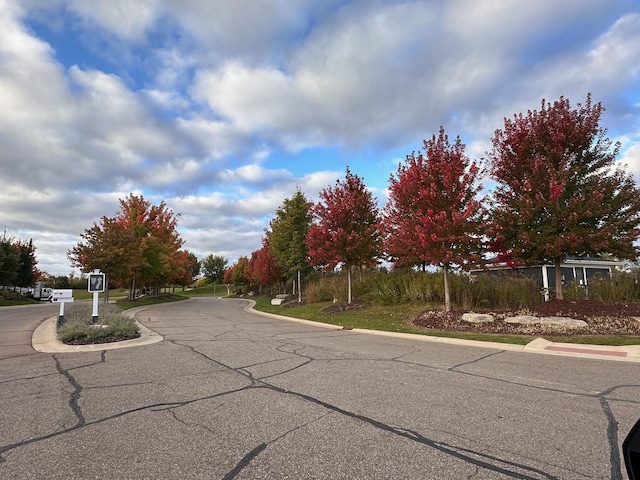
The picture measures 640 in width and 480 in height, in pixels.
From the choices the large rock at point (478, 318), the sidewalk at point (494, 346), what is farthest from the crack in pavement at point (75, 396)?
the large rock at point (478, 318)

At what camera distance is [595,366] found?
7402mm

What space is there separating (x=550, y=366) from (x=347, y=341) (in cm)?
514

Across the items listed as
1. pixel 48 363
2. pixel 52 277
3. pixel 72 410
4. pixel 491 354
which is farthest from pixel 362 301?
pixel 52 277

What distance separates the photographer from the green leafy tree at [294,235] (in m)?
25.9

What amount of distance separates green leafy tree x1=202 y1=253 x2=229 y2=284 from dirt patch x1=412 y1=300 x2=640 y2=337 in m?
92.7

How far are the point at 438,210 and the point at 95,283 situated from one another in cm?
1211

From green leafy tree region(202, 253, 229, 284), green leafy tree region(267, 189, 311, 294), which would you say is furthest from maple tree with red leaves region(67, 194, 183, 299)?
green leafy tree region(202, 253, 229, 284)

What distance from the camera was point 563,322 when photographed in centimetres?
1176

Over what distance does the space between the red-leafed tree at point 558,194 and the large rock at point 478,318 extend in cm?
242

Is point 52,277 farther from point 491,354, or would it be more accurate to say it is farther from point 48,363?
point 491,354

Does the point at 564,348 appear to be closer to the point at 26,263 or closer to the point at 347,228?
the point at 347,228

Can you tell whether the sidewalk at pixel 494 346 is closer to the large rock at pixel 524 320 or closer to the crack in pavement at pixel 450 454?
the large rock at pixel 524 320

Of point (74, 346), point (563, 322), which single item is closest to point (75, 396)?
point (74, 346)

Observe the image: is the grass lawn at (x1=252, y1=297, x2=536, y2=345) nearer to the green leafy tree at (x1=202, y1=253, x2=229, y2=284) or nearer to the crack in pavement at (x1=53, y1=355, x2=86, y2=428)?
the crack in pavement at (x1=53, y1=355, x2=86, y2=428)
